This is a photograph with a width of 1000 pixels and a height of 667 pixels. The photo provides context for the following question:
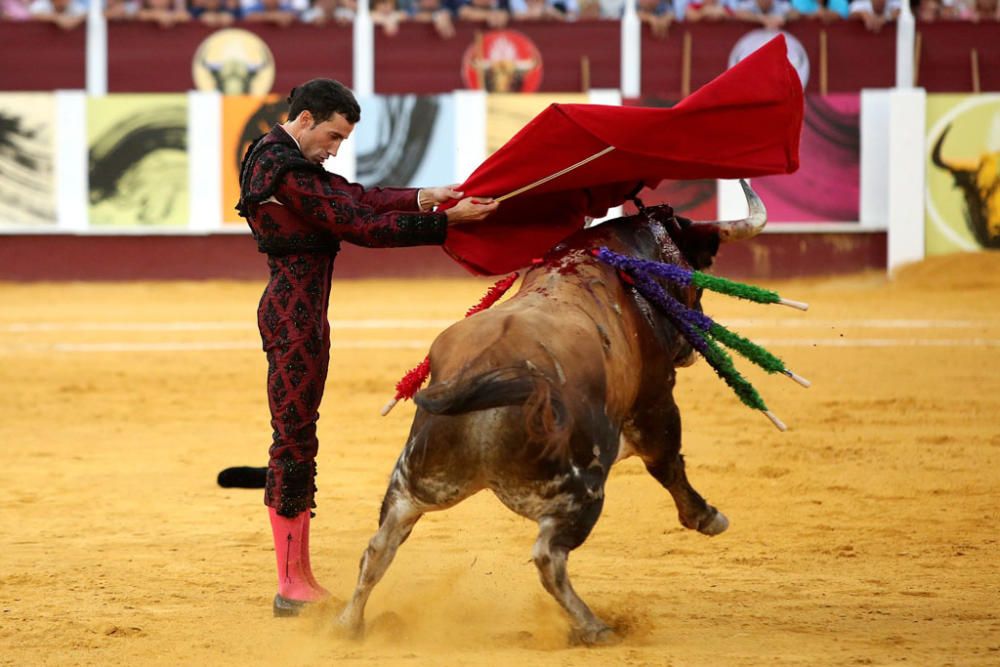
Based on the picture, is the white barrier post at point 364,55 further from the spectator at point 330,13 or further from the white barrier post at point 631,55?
the white barrier post at point 631,55

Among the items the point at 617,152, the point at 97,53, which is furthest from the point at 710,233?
the point at 97,53

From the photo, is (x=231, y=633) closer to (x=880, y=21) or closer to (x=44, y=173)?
(x=44, y=173)

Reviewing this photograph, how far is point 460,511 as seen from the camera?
541cm

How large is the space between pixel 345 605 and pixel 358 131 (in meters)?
9.27

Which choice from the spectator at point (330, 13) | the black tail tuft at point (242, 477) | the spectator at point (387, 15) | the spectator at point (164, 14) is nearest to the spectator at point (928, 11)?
the spectator at point (387, 15)

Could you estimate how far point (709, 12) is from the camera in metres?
13.8

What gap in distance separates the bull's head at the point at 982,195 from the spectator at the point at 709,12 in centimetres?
263

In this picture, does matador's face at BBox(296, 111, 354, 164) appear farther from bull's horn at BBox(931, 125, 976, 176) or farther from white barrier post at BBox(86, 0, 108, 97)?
white barrier post at BBox(86, 0, 108, 97)

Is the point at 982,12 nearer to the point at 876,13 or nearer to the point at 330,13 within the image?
the point at 876,13

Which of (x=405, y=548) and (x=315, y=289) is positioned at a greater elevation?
(x=315, y=289)

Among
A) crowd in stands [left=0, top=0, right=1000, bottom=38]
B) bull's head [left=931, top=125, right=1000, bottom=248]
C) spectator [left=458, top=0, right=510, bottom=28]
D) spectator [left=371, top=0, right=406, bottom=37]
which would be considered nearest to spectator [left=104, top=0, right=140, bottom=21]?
crowd in stands [left=0, top=0, right=1000, bottom=38]

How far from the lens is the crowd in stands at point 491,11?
1383 cm

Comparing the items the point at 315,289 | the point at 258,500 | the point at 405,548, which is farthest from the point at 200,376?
→ the point at 315,289

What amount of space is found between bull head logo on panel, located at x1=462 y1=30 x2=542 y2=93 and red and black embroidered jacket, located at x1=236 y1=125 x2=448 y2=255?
1016 cm
